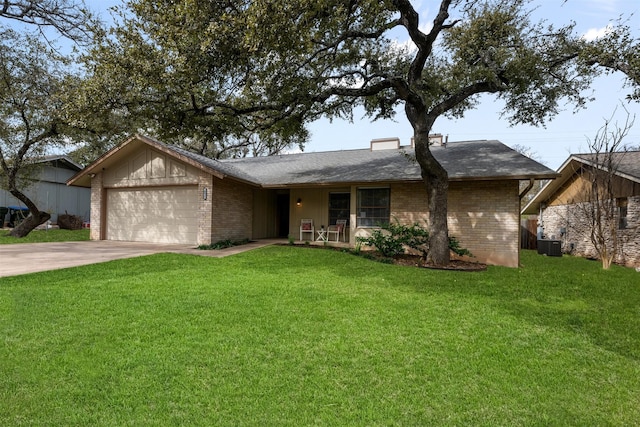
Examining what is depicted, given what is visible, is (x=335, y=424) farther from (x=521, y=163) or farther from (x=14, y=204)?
(x=14, y=204)

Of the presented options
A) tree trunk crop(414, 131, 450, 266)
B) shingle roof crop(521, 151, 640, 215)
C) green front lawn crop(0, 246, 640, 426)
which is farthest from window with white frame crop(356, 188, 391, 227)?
green front lawn crop(0, 246, 640, 426)

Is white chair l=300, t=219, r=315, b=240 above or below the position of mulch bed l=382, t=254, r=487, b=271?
above

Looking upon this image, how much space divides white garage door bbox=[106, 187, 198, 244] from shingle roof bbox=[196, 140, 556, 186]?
5.82 feet

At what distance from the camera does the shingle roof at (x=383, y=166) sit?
9.41 metres

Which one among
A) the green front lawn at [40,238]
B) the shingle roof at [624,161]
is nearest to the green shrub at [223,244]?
the green front lawn at [40,238]

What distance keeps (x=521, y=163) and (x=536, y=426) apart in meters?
9.16

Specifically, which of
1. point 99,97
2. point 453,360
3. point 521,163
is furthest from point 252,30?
point 521,163

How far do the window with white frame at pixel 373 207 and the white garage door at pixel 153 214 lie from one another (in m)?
5.84

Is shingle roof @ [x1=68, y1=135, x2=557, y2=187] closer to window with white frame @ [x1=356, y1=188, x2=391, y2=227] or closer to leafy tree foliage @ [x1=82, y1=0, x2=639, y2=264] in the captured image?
window with white frame @ [x1=356, y1=188, x2=391, y2=227]

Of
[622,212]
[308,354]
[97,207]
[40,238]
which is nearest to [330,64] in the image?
[308,354]

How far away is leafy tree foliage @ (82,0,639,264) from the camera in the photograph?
639 cm

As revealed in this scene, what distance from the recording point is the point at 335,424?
83.0 inches

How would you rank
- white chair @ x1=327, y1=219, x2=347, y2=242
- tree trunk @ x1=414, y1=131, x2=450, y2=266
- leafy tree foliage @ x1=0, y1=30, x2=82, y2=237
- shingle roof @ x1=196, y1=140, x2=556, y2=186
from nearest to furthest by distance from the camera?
tree trunk @ x1=414, y1=131, x2=450, y2=266 < shingle roof @ x1=196, y1=140, x2=556, y2=186 < white chair @ x1=327, y1=219, x2=347, y2=242 < leafy tree foliage @ x1=0, y1=30, x2=82, y2=237

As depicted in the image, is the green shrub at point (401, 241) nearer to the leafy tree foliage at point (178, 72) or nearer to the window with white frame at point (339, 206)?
the window with white frame at point (339, 206)
